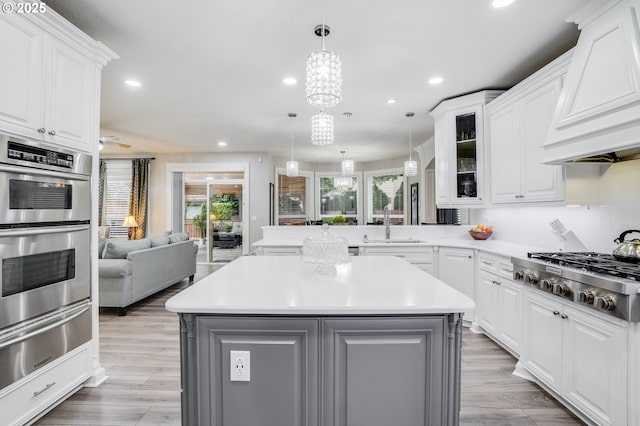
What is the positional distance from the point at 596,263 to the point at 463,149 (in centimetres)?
220

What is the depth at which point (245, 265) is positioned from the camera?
7.31 ft

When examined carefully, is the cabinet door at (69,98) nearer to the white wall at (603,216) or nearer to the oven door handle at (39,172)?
the oven door handle at (39,172)

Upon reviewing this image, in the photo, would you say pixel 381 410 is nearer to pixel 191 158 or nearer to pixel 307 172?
pixel 191 158

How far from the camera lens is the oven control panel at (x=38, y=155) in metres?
1.79

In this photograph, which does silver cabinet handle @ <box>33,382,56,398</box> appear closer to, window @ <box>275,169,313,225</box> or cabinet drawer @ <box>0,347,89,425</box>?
cabinet drawer @ <box>0,347,89,425</box>

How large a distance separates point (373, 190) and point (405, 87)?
5730 mm

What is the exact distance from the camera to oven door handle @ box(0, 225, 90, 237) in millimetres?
Result: 1766

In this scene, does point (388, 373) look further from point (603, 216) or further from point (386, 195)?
point (386, 195)

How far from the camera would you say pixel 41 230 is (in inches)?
76.7

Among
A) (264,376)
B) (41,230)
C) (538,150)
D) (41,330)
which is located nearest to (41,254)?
(41,230)

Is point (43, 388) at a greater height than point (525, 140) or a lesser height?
lesser

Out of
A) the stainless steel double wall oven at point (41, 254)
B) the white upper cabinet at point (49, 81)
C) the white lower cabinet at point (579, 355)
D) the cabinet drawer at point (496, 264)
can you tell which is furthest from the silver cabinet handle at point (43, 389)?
the cabinet drawer at point (496, 264)

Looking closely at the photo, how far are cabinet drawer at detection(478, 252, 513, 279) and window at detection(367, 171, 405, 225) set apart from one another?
533 centimetres

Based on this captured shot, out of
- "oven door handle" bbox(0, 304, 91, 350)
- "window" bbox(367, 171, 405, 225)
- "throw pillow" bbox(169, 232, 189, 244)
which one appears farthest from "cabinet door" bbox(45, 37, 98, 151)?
"window" bbox(367, 171, 405, 225)
